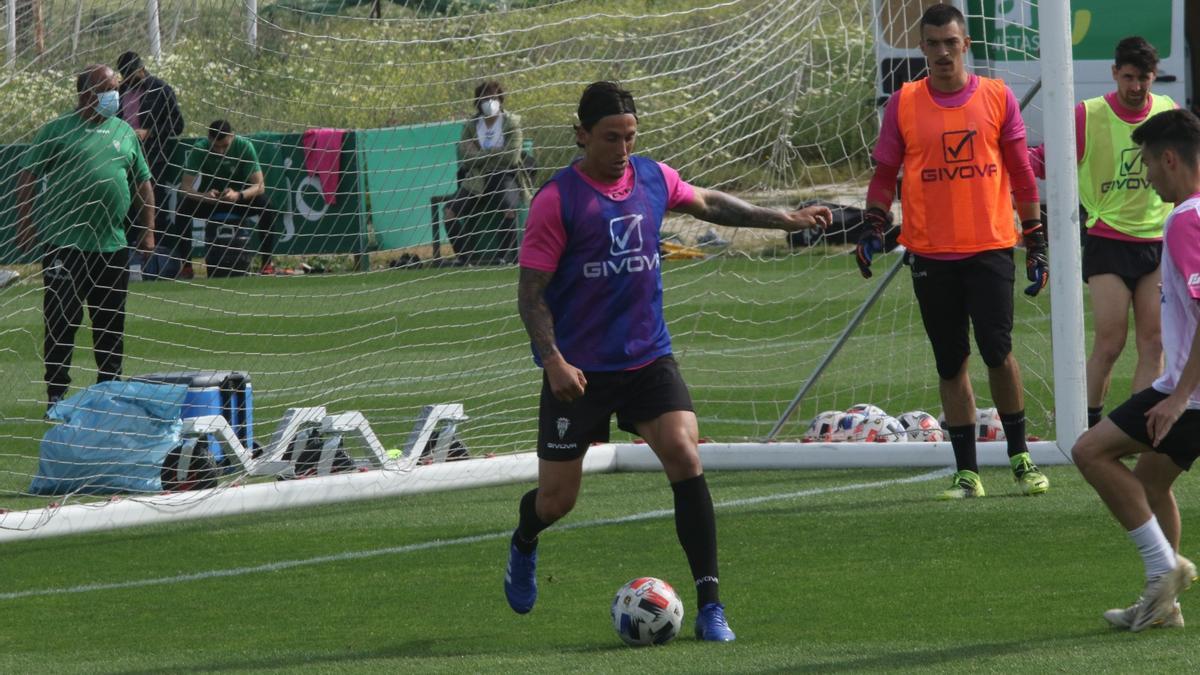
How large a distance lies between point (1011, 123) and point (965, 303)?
2.80ft

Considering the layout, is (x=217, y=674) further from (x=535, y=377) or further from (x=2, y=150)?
(x=535, y=377)

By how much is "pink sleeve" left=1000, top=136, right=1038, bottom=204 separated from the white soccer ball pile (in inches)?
79.9

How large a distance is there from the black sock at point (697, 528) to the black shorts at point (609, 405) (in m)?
0.27

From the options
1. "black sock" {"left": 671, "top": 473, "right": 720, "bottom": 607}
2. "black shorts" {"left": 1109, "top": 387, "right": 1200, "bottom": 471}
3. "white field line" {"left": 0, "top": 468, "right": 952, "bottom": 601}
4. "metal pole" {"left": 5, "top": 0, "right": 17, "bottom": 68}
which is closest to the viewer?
"black shorts" {"left": 1109, "top": 387, "right": 1200, "bottom": 471}

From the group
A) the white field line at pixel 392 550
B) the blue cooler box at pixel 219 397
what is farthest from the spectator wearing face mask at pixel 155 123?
the white field line at pixel 392 550

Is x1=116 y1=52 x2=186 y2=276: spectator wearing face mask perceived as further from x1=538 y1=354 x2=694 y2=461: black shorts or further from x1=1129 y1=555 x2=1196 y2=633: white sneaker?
x1=1129 y1=555 x2=1196 y2=633: white sneaker

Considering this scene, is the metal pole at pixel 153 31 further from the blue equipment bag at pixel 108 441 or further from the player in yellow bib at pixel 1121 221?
the player in yellow bib at pixel 1121 221

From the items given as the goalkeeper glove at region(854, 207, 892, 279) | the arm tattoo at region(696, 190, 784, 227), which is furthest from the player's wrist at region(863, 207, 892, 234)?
the arm tattoo at region(696, 190, 784, 227)

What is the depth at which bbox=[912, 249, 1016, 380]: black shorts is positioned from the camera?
8.72 meters

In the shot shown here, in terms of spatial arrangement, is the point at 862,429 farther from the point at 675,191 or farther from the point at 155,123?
the point at 675,191

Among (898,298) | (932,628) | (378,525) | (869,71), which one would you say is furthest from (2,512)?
(898,298)

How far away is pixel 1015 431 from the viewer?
30.0 ft

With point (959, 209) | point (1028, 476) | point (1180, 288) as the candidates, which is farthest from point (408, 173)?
point (1180, 288)

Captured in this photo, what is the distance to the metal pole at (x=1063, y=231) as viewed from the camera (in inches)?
354
